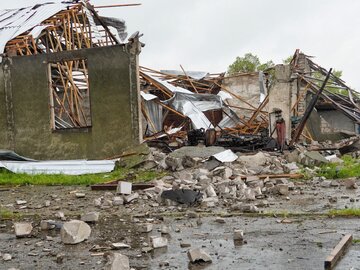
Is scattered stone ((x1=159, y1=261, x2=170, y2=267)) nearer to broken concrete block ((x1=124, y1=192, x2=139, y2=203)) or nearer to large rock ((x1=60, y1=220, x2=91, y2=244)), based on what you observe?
large rock ((x1=60, y1=220, x2=91, y2=244))

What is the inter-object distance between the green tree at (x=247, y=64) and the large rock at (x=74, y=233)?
3461 centimetres

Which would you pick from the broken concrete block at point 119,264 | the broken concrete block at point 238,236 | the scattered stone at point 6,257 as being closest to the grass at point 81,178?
the broken concrete block at point 238,236

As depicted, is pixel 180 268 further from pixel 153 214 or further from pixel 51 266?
pixel 153 214

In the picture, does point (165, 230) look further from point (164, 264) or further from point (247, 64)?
point (247, 64)

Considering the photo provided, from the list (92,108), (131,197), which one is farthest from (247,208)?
(92,108)

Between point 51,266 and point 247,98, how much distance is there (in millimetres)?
18329

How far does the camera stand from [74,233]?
17.2ft

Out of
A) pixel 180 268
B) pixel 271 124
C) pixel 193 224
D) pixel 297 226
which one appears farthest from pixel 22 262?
pixel 271 124

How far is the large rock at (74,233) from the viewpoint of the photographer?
17.1 ft

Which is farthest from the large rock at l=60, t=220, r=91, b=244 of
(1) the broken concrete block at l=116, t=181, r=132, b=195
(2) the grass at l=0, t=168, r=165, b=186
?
(2) the grass at l=0, t=168, r=165, b=186

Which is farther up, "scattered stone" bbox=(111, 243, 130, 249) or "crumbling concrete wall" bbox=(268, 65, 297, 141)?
"crumbling concrete wall" bbox=(268, 65, 297, 141)

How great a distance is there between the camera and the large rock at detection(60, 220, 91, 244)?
5.22 m

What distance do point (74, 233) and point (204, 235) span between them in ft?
4.84

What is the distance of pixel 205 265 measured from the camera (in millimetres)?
4219
